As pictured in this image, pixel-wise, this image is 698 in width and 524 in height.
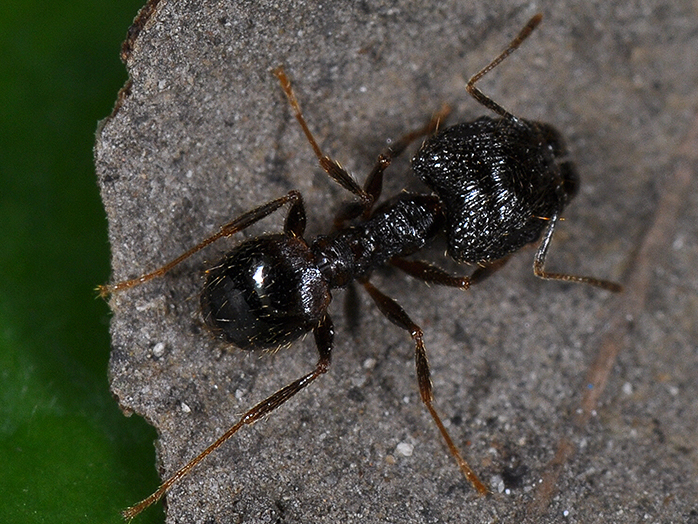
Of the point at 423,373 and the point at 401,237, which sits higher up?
the point at 401,237

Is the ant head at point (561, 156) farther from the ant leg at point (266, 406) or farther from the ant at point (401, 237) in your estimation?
the ant leg at point (266, 406)

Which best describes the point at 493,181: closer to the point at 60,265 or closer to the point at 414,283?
the point at 414,283

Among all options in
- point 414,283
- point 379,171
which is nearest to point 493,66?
point 379,171

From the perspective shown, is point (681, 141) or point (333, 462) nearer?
point (333, 462)

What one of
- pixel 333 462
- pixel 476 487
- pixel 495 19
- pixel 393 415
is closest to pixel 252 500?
pixel 333 462

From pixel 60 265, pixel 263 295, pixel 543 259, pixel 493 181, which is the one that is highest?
pixel 60 265

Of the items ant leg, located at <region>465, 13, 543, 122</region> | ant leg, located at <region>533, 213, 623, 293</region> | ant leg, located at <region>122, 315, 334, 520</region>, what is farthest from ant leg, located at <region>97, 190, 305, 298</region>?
ant leg, located at <region>533, 213, 623, 293</region>

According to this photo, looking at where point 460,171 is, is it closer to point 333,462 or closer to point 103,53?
point 333,462
